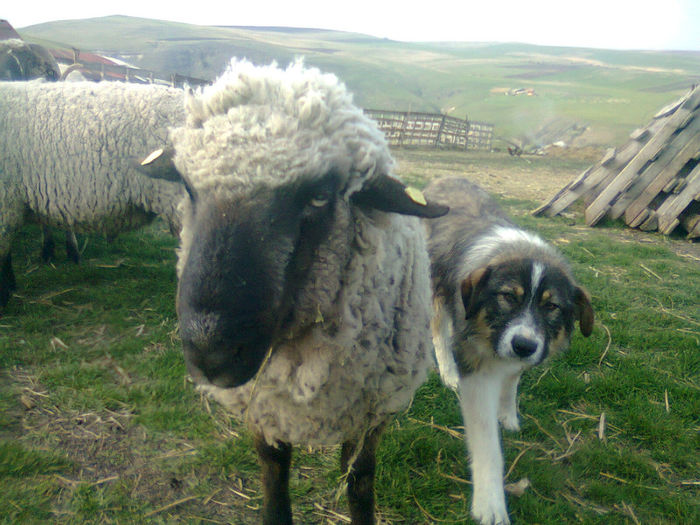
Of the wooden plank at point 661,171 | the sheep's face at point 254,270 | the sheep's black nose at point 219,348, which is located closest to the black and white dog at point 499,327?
the sheep's face at point 254,270

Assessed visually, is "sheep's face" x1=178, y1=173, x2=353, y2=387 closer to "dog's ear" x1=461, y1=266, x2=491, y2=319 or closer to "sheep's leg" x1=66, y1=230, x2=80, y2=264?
"dog's ear" x1=461, y1=266, x2=491, y2=319

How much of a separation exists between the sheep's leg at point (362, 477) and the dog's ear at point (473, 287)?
0.97 meters

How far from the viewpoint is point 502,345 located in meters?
2.54

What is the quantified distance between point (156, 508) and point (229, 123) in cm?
194

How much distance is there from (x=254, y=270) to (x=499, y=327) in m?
1.70

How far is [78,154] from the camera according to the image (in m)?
3.94

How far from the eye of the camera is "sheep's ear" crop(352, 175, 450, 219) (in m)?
1.64

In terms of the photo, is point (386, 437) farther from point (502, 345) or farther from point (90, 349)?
point (90, 349)

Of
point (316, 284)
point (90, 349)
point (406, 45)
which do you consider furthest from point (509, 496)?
point (406, 45)

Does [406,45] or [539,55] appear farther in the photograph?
[406,45]

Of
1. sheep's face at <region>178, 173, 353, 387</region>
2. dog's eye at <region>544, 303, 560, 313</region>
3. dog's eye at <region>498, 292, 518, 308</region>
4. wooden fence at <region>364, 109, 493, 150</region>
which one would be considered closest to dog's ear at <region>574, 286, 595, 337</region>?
dog's eye at <region>544, 303, 560, 313</region>

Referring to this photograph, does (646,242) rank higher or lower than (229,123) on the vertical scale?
lower

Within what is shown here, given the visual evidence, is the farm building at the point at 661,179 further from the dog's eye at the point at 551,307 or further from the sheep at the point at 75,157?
the sheep at the point at 75,157

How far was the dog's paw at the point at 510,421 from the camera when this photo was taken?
3.15 m
